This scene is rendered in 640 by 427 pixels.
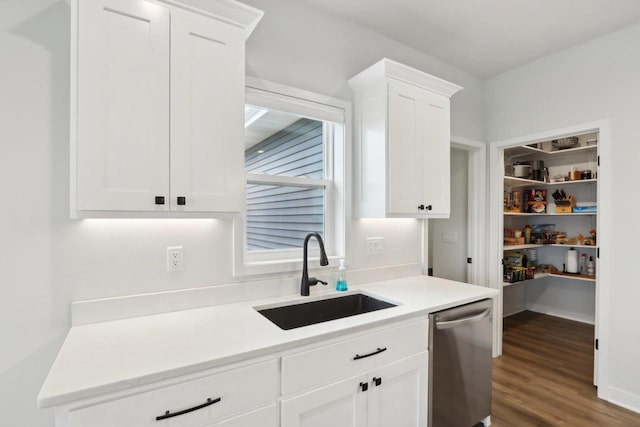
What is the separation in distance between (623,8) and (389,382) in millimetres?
2829

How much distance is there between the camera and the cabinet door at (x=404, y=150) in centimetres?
206

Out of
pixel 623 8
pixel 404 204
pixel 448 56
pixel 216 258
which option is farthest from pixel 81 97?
pixel 623 8

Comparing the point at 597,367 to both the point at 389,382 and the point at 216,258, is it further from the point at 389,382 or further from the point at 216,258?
the point at 216,258

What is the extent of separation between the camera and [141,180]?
1320 mm

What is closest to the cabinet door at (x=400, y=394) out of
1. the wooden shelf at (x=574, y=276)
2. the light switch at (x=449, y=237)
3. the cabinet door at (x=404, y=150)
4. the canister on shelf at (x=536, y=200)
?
the cabinet door at (x=404, y=150)

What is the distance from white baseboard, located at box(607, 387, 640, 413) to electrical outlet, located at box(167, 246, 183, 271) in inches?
124

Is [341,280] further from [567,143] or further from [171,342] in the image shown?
[567,143]

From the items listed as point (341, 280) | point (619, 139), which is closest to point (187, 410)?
point (341, 280)

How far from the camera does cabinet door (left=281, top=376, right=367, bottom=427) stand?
1.29 m

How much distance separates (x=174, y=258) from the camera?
5.37ft

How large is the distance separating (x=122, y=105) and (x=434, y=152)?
187 centimetres

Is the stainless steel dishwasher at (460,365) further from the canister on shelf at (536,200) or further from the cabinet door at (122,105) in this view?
the canister on shelf at (536,200)

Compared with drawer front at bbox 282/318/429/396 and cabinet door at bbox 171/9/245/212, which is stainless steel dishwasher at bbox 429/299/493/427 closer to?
drawer front at bbox 282/318/429/396

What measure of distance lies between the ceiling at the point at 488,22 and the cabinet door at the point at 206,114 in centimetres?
90
